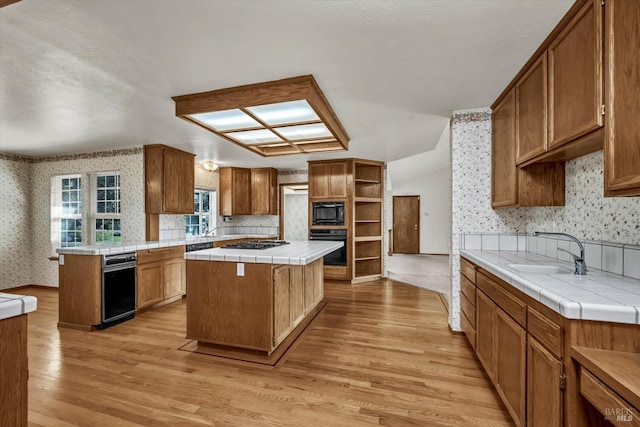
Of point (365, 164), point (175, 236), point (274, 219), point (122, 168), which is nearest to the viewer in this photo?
point (122, 168)

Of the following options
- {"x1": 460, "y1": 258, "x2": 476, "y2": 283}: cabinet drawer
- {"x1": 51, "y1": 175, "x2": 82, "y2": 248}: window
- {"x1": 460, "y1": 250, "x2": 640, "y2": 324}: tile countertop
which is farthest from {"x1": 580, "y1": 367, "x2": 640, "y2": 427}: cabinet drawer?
{"x1": 51, "y1": 175, "x2": 82, "y2": 248}: window

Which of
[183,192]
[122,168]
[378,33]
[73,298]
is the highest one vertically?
[378,33]

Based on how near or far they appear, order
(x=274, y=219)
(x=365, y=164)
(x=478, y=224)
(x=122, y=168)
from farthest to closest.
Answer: (x=274, y=219)
(x=365, y=164)
(x=122, y=168)
(x=478, y=224)

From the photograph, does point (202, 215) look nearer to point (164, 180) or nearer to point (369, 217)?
point (164, 180)

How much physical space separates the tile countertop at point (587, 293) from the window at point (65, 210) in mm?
6132

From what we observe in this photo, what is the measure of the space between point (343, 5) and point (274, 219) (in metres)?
5.12

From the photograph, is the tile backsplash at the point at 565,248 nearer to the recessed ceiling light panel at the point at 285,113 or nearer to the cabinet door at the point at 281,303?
the cabinet door at the point at 281,303

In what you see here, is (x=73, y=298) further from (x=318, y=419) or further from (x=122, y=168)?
(x=318, y=419)

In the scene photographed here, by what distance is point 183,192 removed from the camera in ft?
14.9

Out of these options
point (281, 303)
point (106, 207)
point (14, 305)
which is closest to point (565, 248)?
point (281, 303)

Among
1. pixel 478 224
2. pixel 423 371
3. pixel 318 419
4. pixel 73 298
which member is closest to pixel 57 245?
pixel 73 298

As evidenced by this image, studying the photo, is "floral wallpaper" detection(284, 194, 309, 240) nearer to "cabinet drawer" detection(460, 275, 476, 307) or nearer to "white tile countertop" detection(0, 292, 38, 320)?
"cabinet drawer" detection(460, 275, 476, 307)

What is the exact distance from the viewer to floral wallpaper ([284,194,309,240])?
378 inches

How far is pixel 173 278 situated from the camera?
163 inches
